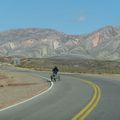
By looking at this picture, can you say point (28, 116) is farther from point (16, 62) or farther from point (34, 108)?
point (16, 62)

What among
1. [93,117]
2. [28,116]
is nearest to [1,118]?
[28,116]

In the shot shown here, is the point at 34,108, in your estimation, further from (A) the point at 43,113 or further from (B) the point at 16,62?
(B) the point at 16,62

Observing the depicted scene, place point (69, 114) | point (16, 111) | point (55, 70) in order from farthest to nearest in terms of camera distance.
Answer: point (55, 70), point (16, 111), point (69, 114)

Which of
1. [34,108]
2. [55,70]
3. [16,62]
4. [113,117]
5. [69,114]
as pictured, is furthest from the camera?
[16,62]

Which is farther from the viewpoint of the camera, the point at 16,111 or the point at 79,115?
the point at 16,111

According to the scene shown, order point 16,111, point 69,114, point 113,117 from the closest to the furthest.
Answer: point 113,117, point 69,114, point 16,111

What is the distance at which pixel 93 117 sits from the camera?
16.5 m

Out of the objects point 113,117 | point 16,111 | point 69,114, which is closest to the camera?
point 113,117

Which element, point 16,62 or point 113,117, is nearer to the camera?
point 113,117

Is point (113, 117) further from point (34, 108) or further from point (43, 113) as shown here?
point (34, 108)

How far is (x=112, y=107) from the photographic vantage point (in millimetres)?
20438

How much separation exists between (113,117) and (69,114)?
194 cm

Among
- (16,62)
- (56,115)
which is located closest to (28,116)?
(56,115)

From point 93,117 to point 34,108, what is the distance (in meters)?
4.50
